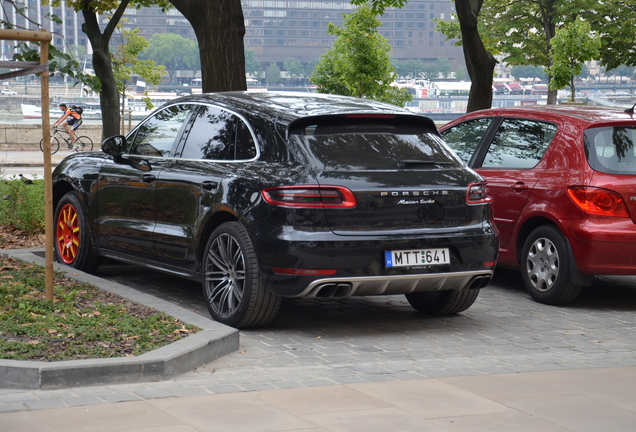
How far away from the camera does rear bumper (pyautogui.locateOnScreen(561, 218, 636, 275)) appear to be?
8.18m

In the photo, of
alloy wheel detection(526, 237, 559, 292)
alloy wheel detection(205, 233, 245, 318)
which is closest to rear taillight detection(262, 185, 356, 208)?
alloy wheel detection(205, 233, 245, 318)

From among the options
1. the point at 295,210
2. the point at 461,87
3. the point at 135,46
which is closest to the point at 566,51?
the point at 135,46

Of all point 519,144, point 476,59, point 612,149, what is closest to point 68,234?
point 519,144

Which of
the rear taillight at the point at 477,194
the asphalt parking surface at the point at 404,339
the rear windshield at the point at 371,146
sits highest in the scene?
the rear windshield at the point at 371,146

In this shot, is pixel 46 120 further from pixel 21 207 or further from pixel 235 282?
pixel 21 207

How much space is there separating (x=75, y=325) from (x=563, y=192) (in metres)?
4.16

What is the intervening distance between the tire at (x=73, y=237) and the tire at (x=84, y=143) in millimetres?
25436

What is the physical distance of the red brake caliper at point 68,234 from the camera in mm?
9312

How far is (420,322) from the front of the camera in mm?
7840

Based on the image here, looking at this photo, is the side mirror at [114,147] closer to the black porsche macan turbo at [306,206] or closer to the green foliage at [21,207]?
the black porsche macan turbo at [306,206]

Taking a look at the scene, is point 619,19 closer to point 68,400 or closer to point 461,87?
point 68,400

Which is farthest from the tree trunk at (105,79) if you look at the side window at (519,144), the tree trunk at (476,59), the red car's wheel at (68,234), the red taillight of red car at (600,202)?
the red taillight of red car at (600,202)

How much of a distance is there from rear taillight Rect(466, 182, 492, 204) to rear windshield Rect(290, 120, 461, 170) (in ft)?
0.85

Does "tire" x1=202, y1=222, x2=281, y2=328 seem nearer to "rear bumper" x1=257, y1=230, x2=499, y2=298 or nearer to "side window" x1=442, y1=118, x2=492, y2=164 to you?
"rear bumper" x1=257, y1=230, x2=499, y2=298
